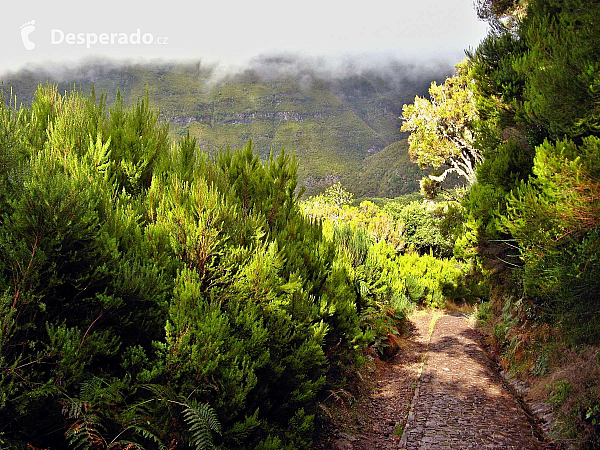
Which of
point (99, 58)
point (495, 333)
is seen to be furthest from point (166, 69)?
point (495, 333)

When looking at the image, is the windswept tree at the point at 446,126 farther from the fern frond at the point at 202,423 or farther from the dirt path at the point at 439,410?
the fern frond at the point at 202,423

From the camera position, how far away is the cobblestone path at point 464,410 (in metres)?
5.47

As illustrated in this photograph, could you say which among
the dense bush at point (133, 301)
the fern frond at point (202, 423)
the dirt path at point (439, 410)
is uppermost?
the dense bush at point (133, 301)

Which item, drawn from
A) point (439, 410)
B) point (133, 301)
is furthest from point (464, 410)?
point (133, 301)

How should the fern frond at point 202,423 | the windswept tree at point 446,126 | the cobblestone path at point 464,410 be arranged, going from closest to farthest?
the fern frond at point 202,423
the cobblestone path at point 464,410
the windswept tree at point 446,126

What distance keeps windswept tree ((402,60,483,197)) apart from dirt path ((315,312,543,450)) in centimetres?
1039

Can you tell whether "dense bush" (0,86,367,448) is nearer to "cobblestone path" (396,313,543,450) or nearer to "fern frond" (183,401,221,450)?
"fern frond" (183,401,221,450)

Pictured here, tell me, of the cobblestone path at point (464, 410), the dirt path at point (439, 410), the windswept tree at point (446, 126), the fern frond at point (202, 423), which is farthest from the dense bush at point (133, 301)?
the windswept tree at point (446, 126)

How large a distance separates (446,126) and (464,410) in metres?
15.0

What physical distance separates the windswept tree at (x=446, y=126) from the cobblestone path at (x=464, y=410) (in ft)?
34.1

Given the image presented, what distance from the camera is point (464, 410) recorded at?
6621 millimetres

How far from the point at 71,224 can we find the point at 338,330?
4.51 m

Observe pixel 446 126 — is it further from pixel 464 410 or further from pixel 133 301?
pixel 133 301

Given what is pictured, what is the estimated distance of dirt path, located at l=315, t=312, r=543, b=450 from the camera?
552 cm
